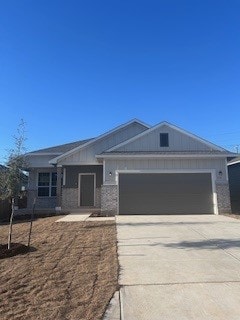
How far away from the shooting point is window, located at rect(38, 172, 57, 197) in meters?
22.3

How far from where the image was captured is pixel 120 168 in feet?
61.4

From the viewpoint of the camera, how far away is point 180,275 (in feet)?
20.2

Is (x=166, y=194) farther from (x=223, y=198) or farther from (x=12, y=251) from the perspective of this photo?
(x=12, y=251)

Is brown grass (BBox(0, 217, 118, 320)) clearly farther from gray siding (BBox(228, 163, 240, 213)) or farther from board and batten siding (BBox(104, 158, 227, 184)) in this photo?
gray siding (BBox(228, 163, 240, 213))

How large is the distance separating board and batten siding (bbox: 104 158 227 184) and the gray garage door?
40 centimetres

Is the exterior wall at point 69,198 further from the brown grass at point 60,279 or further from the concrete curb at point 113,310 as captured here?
the concrete curb at point 113,310

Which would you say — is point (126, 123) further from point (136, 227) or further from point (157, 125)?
point (136, 227)

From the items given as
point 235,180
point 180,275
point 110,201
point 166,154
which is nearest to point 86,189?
point 110,201

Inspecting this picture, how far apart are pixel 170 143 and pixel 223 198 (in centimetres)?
429

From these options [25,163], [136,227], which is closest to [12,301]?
[25,163]

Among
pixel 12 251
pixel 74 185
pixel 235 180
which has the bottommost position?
pixel 12 251

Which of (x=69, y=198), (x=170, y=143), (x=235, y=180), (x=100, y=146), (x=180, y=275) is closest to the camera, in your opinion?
(x=180, y=275)

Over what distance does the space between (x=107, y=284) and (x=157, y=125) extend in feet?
48.4

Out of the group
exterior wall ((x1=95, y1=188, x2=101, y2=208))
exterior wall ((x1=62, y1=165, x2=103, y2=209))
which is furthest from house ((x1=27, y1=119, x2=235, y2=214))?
exterior wall ((x1=95, y1=188, x2=101, y2=208))
